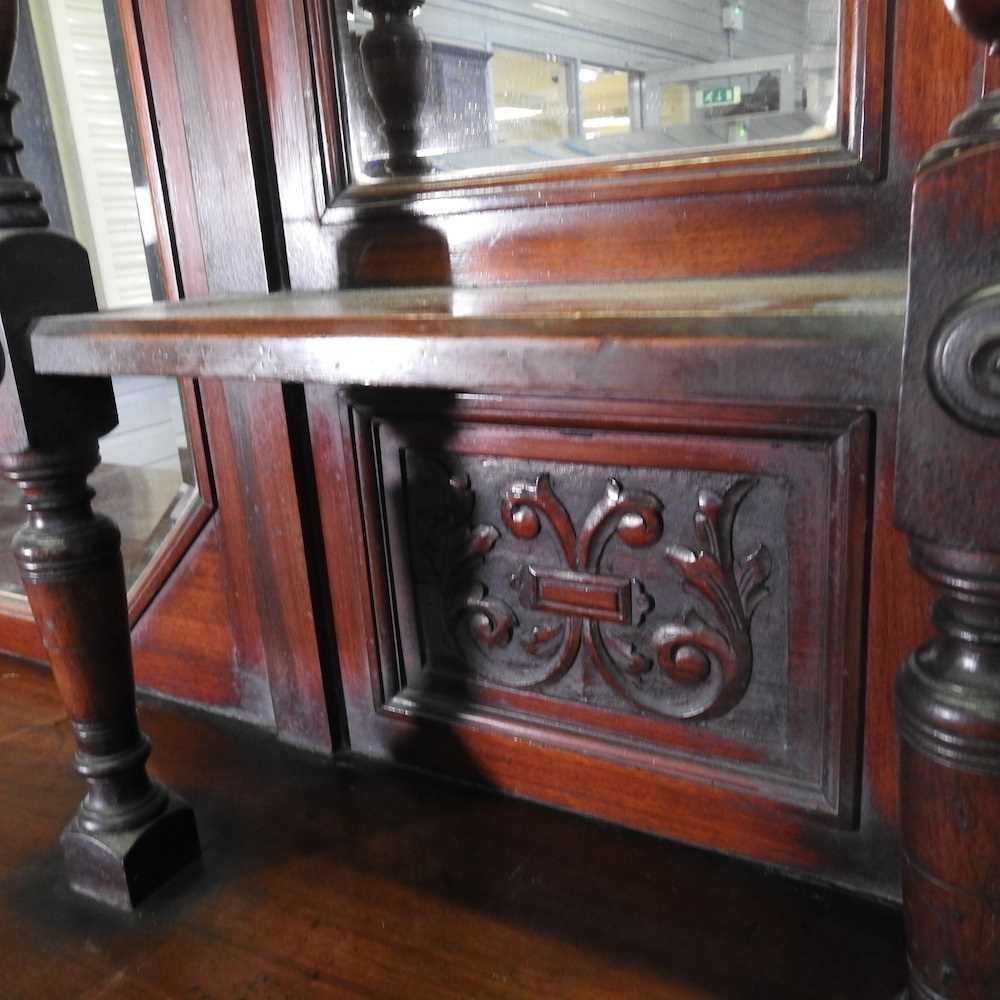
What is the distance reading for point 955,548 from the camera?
451mm

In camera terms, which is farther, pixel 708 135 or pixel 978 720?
pixel 708 135

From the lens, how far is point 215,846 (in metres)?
1.02

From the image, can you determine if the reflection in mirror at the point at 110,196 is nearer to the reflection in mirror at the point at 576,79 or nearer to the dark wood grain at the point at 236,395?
the dark wood grain at the point at 236,395

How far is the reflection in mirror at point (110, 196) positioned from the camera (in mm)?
1163

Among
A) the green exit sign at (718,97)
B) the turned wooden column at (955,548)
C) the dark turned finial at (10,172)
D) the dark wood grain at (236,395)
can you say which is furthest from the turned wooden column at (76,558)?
the turned wooden column at (955,548)

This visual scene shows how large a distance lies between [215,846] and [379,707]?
0.23 metres

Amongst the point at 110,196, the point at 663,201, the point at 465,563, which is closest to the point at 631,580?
the point at 465,563

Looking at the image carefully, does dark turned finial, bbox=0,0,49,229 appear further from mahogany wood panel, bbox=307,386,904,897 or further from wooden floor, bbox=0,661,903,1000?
wooden floor, bbox=0,661,903,1000

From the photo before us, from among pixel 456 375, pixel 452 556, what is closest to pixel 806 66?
pixel 456 375

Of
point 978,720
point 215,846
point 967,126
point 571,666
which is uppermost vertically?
point 967,126

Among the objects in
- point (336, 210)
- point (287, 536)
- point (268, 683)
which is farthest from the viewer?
point (268, 683)

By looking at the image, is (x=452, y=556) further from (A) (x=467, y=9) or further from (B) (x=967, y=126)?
(B) (x=967, y=126)

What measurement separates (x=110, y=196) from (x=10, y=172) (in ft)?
1.55

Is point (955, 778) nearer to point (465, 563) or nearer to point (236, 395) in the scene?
point (465, 563)
